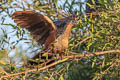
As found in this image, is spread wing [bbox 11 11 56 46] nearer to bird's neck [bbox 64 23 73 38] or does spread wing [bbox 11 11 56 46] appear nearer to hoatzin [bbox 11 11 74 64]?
hoatzin [bbox 11 11 74 64]

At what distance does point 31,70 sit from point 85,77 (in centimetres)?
259

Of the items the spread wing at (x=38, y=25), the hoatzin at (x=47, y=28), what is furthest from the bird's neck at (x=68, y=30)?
the spread wing at (x=38, y=25)

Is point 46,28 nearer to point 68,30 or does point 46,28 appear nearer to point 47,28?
point 47,28

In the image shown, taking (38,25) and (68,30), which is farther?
(38,25)

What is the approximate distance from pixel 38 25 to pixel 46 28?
11 centimetres

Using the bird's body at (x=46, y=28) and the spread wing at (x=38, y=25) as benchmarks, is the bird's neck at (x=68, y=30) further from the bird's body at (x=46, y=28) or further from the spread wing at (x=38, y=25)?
the spread wing at (x=38, y=25)

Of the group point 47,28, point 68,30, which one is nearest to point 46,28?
point 47,28

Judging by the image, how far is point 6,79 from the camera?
2.25m

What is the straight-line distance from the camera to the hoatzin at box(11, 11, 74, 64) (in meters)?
3.11

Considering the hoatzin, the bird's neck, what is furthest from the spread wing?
the bird's neck

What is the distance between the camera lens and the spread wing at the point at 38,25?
3.16 m

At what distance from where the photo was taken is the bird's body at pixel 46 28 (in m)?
3.11

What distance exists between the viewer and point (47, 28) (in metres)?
3.33

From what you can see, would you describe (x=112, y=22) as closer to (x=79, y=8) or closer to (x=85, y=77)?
(x=79, y=8)
